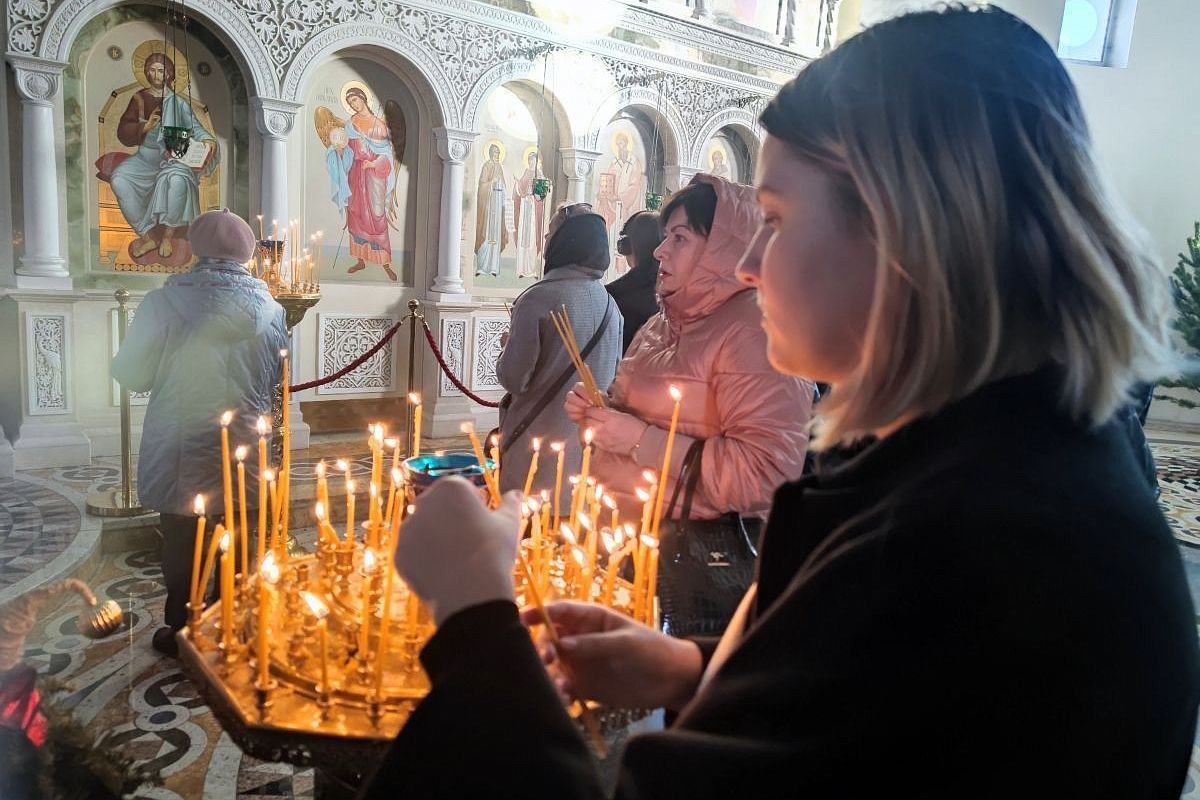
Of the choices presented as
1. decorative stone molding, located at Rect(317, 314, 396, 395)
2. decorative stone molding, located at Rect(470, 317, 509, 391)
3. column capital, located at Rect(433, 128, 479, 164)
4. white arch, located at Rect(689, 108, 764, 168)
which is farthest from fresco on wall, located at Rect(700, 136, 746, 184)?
decorative stone molding, located at Rect(317, 314, 396, 395)

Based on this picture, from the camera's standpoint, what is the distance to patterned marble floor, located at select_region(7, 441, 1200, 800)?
254 cm

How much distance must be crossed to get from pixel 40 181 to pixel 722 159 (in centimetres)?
716

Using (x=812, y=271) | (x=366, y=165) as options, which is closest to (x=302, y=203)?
(x=366, y=165)

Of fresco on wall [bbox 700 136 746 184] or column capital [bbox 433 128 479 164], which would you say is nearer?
column capital [bbox 433 128 479 164]

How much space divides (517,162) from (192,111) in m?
3.06

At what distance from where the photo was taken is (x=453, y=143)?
743cm

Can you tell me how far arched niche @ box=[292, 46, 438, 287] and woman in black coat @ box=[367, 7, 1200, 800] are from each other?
6989mm

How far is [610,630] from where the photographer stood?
1.08 metres

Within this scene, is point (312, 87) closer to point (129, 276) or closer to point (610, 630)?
point (129, 276)

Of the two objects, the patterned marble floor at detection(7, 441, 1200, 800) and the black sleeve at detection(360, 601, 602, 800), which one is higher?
the black sleeve at detection(360, 601, 602, 800)

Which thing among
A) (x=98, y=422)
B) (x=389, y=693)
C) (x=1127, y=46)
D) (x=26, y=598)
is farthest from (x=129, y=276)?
(x=1127, y=46)

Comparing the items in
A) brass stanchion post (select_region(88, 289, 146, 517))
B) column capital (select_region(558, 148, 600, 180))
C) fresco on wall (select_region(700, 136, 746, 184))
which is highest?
fresco on wall (select_region(700, 136, 746, 184))

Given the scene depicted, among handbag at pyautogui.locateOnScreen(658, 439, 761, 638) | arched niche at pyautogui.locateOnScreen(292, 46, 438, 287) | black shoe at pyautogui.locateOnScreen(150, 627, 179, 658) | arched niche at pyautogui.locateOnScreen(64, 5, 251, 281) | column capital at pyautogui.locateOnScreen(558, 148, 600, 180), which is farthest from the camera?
column capital at pyautogui.locateOnScreen(558, 148, 600, 180)

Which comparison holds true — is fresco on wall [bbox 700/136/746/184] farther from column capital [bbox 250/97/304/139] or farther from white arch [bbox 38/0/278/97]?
white arch [bbox 38/0/278/97]
